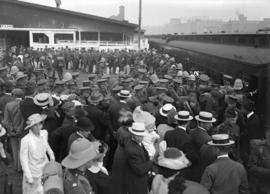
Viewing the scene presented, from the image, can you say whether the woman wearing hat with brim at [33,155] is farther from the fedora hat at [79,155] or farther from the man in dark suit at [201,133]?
the man in dark suit at [201,133]

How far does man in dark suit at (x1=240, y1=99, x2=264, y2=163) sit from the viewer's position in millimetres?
5949

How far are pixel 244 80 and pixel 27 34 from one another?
3035cm

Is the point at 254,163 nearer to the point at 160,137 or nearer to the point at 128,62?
the point at 160,137

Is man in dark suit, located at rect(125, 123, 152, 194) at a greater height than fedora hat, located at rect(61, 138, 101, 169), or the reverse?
fedora hat, located at rect(61, 138, 101, 169)

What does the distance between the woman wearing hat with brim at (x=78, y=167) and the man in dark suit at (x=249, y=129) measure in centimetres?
326

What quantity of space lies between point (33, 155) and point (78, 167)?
1.50 metres

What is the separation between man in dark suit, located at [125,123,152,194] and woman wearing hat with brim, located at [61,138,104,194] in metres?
0.69

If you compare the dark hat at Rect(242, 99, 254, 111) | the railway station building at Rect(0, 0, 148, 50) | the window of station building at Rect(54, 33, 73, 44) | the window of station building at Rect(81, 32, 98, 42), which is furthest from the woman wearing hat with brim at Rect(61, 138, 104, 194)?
the window of station building at Rect(81, 32, 98, 42)

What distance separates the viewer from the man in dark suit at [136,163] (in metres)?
4.19

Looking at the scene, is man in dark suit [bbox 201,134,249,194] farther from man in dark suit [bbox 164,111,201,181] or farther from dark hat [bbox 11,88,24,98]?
dark hat [bbox 11,88,24,98]

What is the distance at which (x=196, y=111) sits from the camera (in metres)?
7.14

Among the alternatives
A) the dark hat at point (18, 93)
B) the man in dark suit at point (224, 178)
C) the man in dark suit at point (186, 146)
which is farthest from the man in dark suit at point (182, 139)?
the dark hat at point (18, 93)

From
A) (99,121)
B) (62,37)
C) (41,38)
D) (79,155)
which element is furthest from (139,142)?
(62,37)

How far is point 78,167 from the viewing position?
3.46 metres
